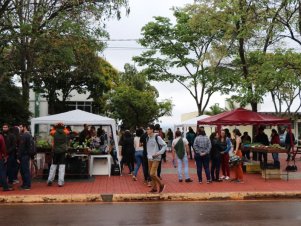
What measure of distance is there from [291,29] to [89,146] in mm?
10636

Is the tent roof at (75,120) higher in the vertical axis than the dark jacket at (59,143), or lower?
higher

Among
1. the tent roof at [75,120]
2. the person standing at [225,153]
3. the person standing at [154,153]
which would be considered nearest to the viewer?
the person standing at [154,153]

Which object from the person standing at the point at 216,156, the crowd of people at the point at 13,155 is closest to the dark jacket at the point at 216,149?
the person standing at the point at 216,156

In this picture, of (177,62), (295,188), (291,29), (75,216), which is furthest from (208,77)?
(75,216)

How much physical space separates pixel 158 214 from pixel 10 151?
572 centimetres

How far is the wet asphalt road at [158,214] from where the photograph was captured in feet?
29.6

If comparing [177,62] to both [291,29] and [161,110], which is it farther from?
[161,110]

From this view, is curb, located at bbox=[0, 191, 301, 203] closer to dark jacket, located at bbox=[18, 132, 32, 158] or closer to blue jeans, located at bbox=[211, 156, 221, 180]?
dark jacket, located at bbox=[18, 132, 32, 158]

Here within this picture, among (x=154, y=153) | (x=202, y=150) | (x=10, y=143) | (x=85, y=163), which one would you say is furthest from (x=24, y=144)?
(x=202, y=150)

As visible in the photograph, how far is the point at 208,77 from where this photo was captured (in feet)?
109

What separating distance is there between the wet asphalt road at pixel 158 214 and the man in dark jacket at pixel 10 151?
263 cm

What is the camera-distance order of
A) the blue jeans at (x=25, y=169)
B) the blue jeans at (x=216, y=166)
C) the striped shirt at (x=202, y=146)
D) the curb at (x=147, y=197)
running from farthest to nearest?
1. the blue jeans at (x=216, y=166)
2. the striped shirt at (x=202, y=146)
3. the blue jeans at (x=25, y=169)
4. the curb at (x=147, y=197)

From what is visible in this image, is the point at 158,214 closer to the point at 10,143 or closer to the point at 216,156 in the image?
the point at 10,143

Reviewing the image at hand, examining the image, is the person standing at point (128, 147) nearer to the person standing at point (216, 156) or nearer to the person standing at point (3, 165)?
the person standing at point (216, 156)
